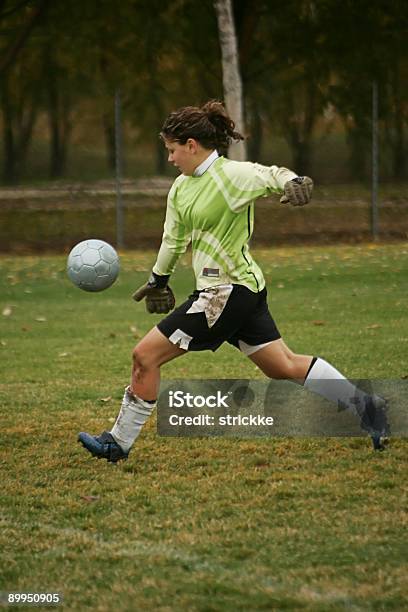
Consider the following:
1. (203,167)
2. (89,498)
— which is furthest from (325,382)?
(89,498)

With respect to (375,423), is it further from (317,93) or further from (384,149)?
(384,149)

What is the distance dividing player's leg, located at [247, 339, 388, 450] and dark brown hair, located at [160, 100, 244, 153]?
1.09 meters

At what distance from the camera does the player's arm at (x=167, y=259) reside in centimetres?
584

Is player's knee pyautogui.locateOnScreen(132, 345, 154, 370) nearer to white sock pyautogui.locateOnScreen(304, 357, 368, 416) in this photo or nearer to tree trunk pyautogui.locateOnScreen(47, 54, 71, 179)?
white sock pyautogui.locateOnScreen(304, 357, 368, 416)

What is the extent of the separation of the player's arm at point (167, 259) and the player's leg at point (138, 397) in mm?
264

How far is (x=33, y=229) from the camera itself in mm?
21250

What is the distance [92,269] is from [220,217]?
118cm

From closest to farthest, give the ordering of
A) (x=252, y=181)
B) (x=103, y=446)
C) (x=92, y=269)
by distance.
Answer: (x=252, y=181)
(x=103, y=446)
(x=92, y=269)

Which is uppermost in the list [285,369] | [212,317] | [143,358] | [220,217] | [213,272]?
[220,217]

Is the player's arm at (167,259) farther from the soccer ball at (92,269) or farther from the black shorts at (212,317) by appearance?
the soccer ball at (92,269)

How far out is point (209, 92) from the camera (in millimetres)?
26484

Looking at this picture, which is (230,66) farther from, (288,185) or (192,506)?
(192,506)

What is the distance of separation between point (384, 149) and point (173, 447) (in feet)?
73.8

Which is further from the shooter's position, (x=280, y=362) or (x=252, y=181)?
(x=280, y=362)
